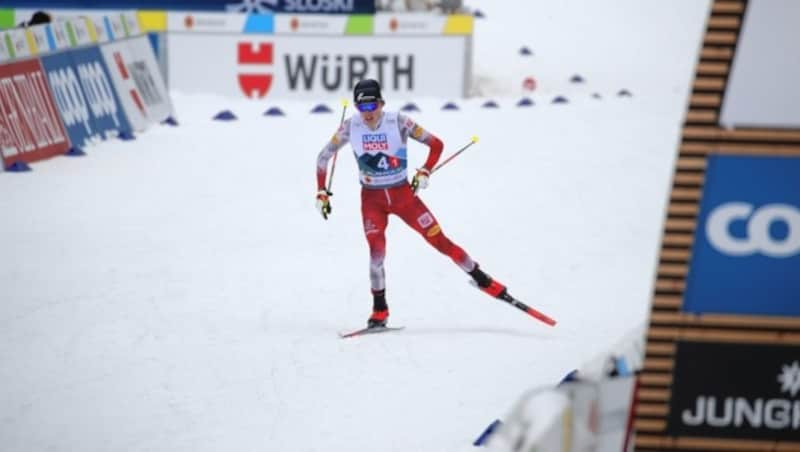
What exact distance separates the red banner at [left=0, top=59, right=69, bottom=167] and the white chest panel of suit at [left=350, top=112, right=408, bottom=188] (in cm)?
852

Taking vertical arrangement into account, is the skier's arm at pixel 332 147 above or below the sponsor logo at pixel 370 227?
above

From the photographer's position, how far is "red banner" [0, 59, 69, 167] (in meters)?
19.6

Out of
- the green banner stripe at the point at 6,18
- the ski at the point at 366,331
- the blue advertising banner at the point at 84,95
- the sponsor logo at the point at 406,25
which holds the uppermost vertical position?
the ski at the point at 366,331

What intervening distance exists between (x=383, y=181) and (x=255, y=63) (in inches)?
635

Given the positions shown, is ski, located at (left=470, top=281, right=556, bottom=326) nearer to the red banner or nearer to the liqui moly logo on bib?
the liqui moly logo on bib

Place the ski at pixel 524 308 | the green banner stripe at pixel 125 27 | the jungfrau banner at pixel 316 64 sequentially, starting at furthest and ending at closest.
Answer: the jungfrau banner at pixel 316 64, the green banner stripe at pixel 125 27, the ski at pixel 524 308

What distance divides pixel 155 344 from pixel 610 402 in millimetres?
6438

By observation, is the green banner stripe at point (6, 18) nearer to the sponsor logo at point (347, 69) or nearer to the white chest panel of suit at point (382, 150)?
the sponsor logo at point (347, 69)

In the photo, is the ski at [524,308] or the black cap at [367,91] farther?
the ski at [524,308]

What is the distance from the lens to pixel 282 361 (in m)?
11.4

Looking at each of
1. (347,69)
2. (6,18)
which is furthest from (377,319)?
(6,18)

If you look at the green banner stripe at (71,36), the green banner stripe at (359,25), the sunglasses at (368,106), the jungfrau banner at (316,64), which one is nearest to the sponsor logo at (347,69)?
the jungfrau banner at (316,64)

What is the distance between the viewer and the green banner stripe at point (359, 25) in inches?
1083

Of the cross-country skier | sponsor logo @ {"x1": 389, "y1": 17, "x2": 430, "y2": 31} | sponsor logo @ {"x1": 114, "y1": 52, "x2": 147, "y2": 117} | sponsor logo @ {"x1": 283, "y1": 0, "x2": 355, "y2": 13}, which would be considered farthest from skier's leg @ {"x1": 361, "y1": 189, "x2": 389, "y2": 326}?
sponsor logo @ {"x1": 283, "y1": 0, "x2": 355, "y2": 13}
